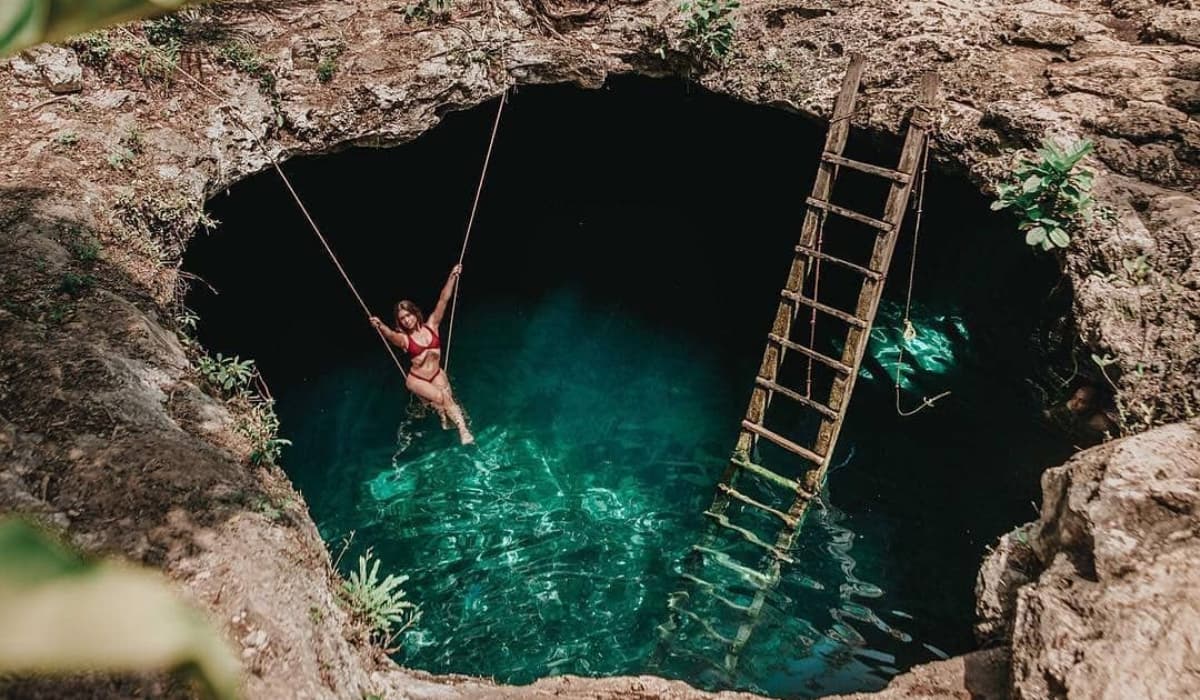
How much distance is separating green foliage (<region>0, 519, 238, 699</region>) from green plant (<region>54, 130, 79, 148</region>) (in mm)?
5529

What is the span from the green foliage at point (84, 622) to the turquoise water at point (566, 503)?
18.5 ft

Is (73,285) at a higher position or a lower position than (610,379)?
higher

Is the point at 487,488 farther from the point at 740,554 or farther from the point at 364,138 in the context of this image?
the point at 364,138

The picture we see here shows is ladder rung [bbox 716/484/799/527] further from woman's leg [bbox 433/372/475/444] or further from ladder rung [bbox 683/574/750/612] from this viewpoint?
Result: woman's leg [bbox 433/372/475/444]

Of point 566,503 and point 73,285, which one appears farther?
point 566,503

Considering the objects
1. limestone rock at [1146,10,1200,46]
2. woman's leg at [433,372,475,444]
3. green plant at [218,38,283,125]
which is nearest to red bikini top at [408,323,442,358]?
woman's leg at [433,372,475,444]

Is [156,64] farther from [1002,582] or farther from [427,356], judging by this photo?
[1002,582]

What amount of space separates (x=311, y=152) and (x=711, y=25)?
317 cm

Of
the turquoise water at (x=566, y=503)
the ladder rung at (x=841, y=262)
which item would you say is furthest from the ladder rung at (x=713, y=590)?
the ladder rung at (x=841, y=262)

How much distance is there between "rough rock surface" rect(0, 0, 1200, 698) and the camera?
9.88ft

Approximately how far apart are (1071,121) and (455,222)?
6.48 metres

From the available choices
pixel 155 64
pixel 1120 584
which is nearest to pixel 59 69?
pixel 155 64

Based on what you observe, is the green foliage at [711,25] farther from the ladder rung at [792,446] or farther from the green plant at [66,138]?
the green plant at [66,138]

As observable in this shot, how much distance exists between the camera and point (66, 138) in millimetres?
4789
